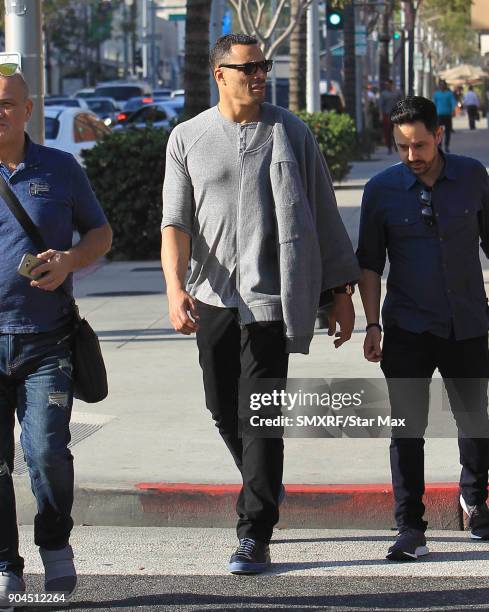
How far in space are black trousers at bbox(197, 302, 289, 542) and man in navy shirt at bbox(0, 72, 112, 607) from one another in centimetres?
65

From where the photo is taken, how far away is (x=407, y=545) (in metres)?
5.60

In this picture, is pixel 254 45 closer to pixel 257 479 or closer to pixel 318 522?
pixel 257 479

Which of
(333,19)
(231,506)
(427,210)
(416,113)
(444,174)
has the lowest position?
(231,506)

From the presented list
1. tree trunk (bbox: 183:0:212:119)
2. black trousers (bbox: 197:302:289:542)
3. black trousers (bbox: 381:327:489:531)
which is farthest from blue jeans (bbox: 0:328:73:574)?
tree trunk (bbox: 183:0:212:119)

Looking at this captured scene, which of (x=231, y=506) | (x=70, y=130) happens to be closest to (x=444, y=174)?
(x=231, y=506)

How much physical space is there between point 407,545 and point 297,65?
23868 millimetres

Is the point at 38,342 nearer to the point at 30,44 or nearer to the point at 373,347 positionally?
the point at 373,347

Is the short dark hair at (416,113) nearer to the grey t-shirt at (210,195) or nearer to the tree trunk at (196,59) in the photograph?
the grey t-shirt at (210,195)

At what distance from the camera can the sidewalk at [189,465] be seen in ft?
20.9

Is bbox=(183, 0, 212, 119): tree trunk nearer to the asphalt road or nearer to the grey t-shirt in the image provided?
the asphalt road

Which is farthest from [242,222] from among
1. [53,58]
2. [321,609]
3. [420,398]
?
[53,58]

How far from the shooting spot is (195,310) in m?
5.47

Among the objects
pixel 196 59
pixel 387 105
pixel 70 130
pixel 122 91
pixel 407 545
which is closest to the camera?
pixel 407 545

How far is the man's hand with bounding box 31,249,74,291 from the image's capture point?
4.75 meters
